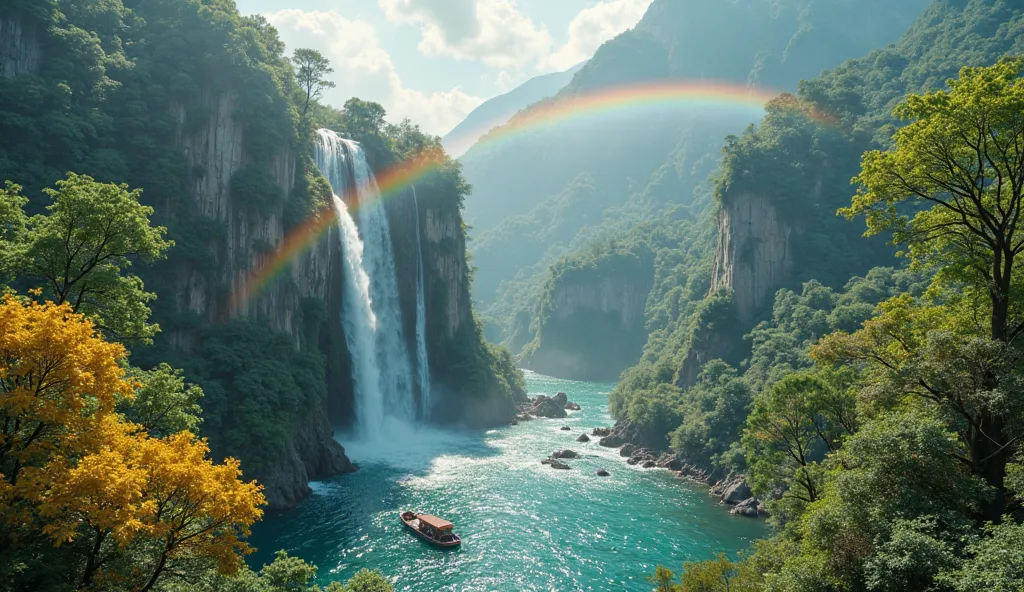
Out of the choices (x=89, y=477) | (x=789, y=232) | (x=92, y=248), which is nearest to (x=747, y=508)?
(x=789, y=232)

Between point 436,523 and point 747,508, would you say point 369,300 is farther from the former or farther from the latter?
point 747,508

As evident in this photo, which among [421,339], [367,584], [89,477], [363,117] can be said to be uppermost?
[363,117]

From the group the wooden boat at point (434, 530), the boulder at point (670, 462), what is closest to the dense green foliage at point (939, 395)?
the wooden boat at point (434, 530)

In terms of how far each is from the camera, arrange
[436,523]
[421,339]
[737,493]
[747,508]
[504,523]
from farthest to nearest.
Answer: [421,339] → [737,493] → [747,508] → [504,523] → [436,523]

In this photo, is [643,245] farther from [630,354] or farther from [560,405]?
[560,405]

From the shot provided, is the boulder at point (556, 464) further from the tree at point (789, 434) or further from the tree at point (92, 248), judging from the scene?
the tree at point (92, 248)
